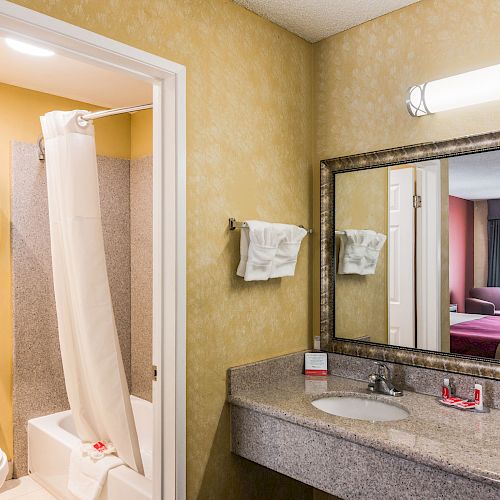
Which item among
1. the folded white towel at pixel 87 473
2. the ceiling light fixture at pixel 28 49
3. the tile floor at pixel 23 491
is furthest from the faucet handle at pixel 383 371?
the ceiling light fixture at pixel 28 49

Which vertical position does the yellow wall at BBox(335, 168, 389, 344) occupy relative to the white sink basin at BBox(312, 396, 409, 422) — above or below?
above

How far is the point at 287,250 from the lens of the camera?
→ 2.24 meters

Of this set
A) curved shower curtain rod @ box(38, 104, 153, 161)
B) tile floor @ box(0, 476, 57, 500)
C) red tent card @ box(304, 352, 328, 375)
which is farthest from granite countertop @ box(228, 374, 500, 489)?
tile floor @ box(0, 476, 57, 500)

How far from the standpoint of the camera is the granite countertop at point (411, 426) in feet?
4.66

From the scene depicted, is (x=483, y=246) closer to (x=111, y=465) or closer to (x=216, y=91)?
(x=216, y=91)

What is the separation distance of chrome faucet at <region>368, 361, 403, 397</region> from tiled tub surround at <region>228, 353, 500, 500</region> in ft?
0.14

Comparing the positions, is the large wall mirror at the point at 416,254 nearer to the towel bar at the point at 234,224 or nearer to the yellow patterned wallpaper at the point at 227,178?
the yellow patterned wallpaper at the point at 227,178

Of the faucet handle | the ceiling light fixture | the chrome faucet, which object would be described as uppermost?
the ceiling light fixture

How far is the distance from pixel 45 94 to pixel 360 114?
1.96 meters

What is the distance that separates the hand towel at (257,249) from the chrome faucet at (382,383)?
2.07 feet

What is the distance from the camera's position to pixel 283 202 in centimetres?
235

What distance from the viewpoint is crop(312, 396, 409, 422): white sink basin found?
1999 millimetres

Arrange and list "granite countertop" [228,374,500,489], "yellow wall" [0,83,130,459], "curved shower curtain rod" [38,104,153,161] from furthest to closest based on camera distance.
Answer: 1. "yellow wall" [0,83,130,459]
2. "curved shower curtain rod" [38,104,153,161]
3. "granite countertop" [228,374,500,489]

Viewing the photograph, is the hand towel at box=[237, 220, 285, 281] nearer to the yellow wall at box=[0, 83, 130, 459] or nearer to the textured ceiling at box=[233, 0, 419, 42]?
the textured ceiling at box=[233, 0, 419, 42]
